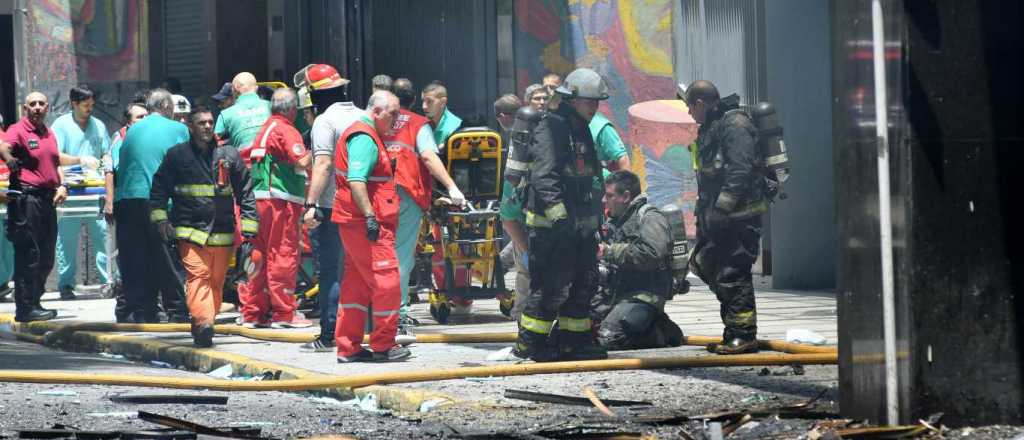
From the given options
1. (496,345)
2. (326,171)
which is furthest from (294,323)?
(496,345)

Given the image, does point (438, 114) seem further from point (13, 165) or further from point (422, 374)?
point (422, 374)

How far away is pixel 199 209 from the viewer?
40.0 feet

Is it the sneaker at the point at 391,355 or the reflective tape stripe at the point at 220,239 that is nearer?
the sneaker at the point at 391,355

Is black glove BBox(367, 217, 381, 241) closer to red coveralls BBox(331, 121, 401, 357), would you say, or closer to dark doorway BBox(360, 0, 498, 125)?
red coveralls BBox(331, 121, 401, 357)

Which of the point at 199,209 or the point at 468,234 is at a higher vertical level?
the point at 199,209

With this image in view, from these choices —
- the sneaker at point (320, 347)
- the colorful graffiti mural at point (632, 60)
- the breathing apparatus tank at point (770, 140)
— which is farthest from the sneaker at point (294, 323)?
the colorful graffiti mural at point (632, 60)

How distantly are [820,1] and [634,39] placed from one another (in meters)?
2.54

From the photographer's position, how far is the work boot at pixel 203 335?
11.8 meters

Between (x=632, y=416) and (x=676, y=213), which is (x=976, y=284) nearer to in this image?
(x=632, y=416)

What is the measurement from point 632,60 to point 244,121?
5381 millimetres

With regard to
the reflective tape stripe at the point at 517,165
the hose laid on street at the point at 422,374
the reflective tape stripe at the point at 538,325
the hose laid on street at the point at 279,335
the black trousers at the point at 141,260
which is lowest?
the hose laid on street at the point at 422,374

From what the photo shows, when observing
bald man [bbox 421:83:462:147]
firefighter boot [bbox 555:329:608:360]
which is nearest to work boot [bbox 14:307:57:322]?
bald man [bbox 421:83:462:147]

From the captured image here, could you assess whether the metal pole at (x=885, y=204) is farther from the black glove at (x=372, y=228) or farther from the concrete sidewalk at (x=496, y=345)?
the black glove at (x=372, y=228)

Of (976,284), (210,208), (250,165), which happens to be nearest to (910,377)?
(976,284)
